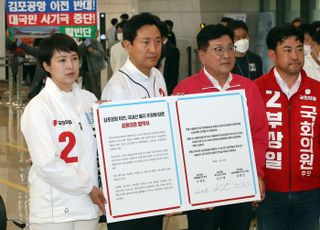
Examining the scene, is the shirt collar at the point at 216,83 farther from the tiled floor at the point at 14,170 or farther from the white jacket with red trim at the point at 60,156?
the tiled floor at the point at 14,170

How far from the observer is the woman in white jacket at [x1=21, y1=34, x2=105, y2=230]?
399 centimetres

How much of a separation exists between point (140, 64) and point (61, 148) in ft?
2.69

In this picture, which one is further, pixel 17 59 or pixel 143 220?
pixel 17 59

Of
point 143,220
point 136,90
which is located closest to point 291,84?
point 136,90

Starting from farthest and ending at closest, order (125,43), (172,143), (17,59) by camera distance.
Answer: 1. (17,59)
2. (125,43)
3. (172,143)

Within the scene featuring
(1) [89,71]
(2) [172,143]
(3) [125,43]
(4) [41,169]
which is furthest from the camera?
(1) [89,71]

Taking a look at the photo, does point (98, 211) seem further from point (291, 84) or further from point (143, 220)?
point (291, 84)

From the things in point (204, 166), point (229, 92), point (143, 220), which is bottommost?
point (143, 220)

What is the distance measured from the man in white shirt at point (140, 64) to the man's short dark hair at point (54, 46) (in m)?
0.39

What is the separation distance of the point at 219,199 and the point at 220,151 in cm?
→ 30

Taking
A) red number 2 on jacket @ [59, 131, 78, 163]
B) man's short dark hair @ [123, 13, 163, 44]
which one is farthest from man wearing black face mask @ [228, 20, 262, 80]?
red number 2 on jacket @ [59, 131, 78, 163]

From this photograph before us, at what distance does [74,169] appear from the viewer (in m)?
4.04

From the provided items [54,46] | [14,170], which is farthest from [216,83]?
[14,170]

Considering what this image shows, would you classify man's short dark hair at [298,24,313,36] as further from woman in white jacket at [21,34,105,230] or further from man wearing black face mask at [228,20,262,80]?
woman in white jacket at [21,34,105,230]
